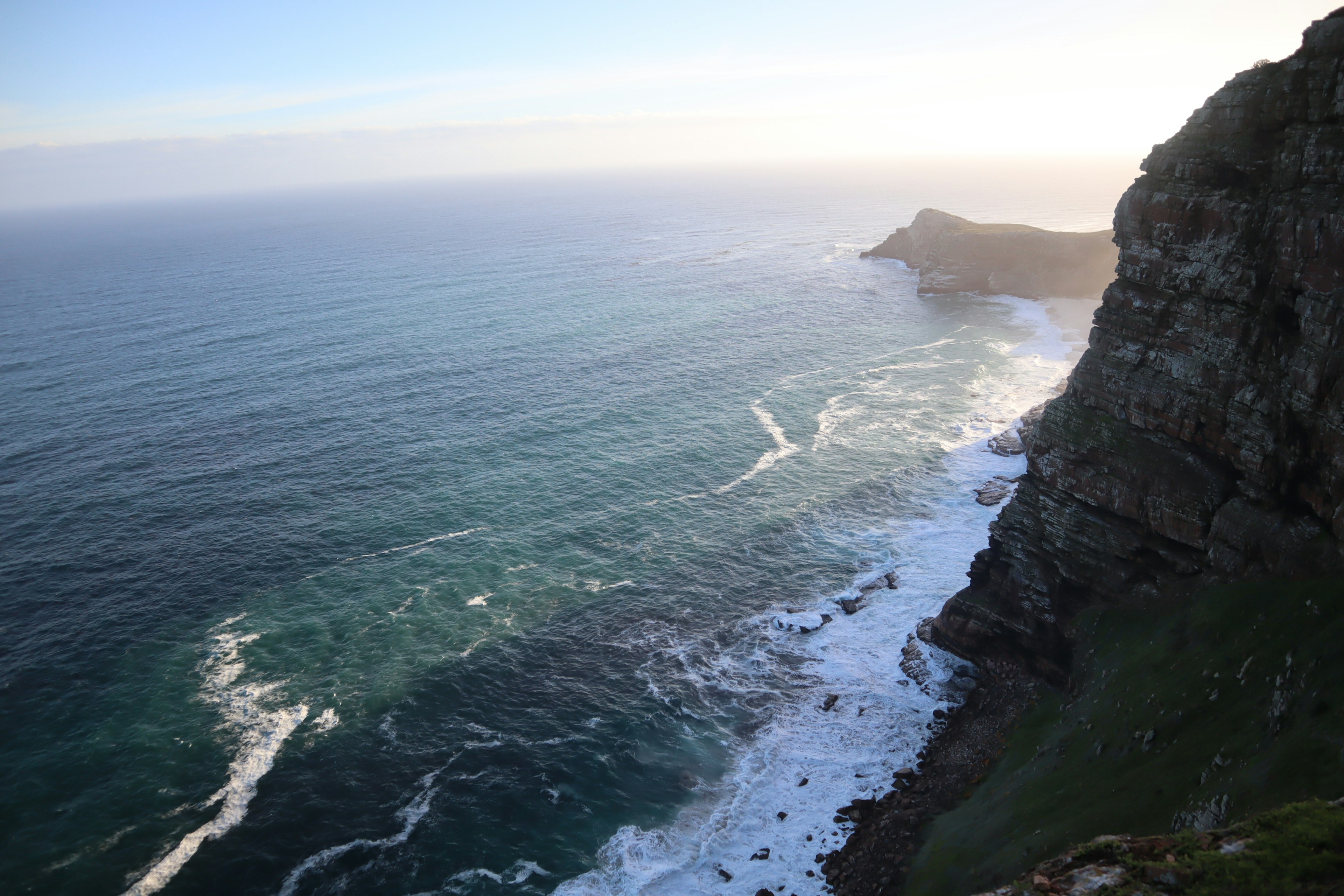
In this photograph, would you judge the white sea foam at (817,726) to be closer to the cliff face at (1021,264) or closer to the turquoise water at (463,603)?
the turquoise water at (463,603)

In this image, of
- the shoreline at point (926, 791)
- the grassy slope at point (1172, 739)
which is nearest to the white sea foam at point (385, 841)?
the shoreline at point (926, 791)

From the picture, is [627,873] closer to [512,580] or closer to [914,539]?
[512,580]

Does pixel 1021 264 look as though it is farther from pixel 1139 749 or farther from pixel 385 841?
pixel 385 841

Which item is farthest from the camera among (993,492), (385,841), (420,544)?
(993,492)

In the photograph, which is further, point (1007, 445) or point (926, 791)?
point (1007, 445)

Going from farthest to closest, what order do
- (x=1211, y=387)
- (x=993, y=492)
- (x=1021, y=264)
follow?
(x=1021, y=264)
(x=993, y=492)
(x=1211, y=387)

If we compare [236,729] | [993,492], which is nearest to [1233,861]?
[236,729]

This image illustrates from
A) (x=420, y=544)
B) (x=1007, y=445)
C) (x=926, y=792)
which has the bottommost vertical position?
(x=926, y=792)
